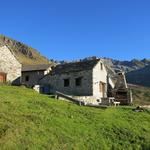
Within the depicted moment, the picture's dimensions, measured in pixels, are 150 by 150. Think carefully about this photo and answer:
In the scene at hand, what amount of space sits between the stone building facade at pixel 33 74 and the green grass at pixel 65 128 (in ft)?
90.4

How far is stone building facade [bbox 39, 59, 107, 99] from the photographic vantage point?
60.0 metres

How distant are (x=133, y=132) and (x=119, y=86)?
30.2m

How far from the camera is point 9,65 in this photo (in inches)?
2420

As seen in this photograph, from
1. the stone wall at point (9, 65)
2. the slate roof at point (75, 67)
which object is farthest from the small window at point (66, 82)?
the stone wall at point (9, 65)

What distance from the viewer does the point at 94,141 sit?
100 ft

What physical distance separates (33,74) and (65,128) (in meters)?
39.2

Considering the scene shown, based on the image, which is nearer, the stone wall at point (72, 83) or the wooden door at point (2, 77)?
the wooden door at point (2, 77)

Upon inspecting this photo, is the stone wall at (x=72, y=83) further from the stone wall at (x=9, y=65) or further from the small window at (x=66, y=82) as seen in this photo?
the stone wall at (x=9, y=65)

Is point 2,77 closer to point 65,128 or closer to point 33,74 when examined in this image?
point 33,74

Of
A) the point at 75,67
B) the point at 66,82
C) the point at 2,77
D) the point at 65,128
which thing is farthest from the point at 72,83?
the point at 65,128

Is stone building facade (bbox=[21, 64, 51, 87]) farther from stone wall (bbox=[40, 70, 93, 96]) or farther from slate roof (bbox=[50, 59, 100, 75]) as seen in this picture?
stone wall (bbox=[40, 70, 93, 96])

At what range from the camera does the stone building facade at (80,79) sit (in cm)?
6000

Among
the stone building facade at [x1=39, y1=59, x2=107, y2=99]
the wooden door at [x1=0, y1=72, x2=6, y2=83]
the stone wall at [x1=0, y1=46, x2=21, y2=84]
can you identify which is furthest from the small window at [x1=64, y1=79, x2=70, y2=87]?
the wooden door at [x1=0, y1=72, x2=6, y2=83]

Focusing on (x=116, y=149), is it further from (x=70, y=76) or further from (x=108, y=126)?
(x=70, y=76)
